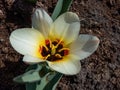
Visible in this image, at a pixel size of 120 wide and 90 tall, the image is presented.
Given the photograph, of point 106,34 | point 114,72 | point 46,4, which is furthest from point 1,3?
point 114,72

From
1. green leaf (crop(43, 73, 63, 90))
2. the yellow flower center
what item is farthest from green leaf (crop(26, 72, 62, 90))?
the yellow flower center

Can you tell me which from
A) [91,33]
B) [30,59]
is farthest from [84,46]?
[91,33]

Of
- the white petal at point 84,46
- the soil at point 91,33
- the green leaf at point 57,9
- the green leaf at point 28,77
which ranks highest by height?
the green leaf at point 57,9

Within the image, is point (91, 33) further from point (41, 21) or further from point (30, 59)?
point (30, 59)

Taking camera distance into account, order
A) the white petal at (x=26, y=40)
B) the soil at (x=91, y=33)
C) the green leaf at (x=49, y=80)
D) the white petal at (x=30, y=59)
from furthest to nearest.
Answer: the soil at (x=91, y=33) < the green leaf at (x=49, y=80) < the white petal at (x=26, y=40) < the white petal at (x=30, y=59)

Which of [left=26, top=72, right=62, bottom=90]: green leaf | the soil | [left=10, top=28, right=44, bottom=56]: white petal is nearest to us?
[left=10, top=28, right=44, bottom=56]: white petal

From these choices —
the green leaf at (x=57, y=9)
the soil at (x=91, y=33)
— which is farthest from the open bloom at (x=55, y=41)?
the soil at (x=91, y=33)

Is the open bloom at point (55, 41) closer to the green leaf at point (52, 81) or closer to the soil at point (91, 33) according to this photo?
the green leaf at point (52, 81)

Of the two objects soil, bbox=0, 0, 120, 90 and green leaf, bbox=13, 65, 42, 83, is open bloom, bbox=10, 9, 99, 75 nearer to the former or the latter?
green leaf, bbox=13, 65, 42, 83

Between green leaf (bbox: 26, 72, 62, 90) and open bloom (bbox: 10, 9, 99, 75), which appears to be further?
green leaf (bbox: 26, 72, 62, 90)
